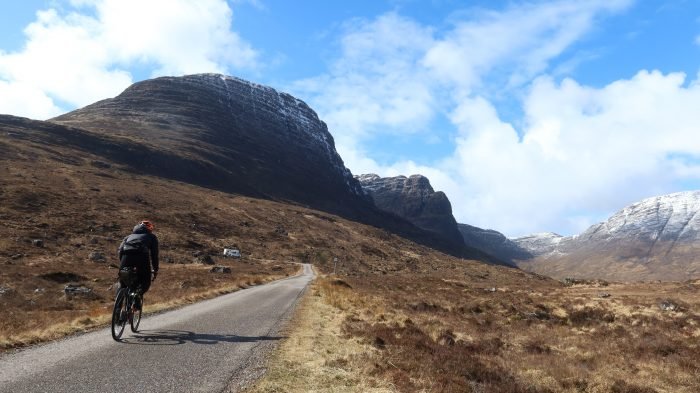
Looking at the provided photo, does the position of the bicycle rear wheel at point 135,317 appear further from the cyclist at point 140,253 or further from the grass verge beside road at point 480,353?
the grass verge beside road at point 480,353

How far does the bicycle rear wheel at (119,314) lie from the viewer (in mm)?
11469

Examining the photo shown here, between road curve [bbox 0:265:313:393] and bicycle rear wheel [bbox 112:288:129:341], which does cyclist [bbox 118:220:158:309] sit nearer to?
bicycle rear wheel [bbox 112:288:129:341]

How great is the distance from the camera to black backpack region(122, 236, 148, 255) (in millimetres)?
11607

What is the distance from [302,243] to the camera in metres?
117

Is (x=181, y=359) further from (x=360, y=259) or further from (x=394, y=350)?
(x=360, y=259)

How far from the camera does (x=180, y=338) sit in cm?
1222

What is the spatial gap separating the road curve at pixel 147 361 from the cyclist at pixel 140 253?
1.63m

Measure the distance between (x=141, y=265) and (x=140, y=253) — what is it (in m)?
0.32

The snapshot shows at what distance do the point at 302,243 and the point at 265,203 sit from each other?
4373 centimetres

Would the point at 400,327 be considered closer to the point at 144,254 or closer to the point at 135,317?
the point at 135,317

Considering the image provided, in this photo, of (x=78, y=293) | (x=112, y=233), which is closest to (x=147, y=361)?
(x=78, y=293)

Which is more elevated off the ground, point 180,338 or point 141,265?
point 141,265

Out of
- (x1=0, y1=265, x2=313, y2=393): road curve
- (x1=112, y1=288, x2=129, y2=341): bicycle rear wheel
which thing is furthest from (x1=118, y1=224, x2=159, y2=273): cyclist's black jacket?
(x1=0, y1=265, x2=313, y2=393): road curve

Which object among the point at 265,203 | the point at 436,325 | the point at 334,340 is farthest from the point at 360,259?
the point at 334,340
